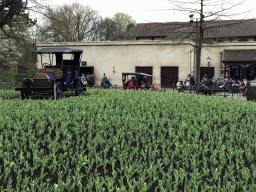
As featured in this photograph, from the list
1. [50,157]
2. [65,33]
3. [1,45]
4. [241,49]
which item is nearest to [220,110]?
[50,157]

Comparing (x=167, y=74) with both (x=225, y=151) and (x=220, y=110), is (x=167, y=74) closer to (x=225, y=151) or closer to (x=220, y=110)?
(x=220, y=110)

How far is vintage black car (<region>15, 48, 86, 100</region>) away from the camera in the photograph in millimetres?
12062

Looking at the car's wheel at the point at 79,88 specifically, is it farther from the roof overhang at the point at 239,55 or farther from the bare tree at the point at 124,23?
the bare tree at the point at 124,23

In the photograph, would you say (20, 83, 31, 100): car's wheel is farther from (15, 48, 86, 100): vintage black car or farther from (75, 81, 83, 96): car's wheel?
(75, 81, 83, 96): car's wheel

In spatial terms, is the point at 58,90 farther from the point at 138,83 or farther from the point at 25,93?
the point at 138,83

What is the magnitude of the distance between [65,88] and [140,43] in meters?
17.9

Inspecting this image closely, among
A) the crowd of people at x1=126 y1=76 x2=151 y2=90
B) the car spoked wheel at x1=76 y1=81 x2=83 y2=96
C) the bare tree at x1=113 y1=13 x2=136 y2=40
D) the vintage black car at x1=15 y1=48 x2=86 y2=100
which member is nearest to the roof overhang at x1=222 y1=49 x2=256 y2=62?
the crowd of people at x1=126 y1=76 x2=151 y2=90

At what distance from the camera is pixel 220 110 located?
29.8 ft

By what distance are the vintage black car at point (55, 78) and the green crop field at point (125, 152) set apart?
3641 mm

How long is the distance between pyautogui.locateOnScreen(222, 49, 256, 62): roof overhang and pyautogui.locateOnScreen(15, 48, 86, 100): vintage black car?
73.8ft

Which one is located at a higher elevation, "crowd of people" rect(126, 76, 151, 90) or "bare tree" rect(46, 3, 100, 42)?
"bare tree" rect(46, 3, 100, 42)

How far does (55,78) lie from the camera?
41.0ft

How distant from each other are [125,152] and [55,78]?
7.76 metres

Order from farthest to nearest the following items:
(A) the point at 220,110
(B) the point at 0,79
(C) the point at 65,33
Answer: (C) the point at 65,33, (B) the point at 0,79, (A) the point at 220,110
